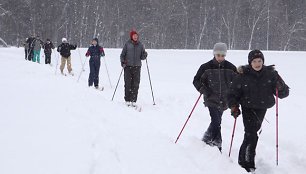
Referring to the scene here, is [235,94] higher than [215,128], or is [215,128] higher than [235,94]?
[235,94]

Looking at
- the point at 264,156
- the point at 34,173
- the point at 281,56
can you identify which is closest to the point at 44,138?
the point at 34,173

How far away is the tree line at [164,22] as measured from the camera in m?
41.8

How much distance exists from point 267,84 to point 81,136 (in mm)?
2375

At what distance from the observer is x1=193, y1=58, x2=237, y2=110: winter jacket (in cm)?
552

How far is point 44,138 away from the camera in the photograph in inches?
167

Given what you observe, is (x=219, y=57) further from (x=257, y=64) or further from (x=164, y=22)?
(x=164, y=22)

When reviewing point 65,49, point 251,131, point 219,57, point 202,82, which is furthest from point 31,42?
point 251,131

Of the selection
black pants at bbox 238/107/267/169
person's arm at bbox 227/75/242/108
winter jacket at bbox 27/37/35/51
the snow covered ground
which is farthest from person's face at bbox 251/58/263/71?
winter jacket at bbox 27/37/35/51

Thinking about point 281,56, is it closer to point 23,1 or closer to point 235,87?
point 235,87

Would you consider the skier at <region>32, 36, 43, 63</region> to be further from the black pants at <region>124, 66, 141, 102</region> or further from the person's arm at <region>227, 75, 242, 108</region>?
the person's arm at <region>227, 75, 242, 108</region>

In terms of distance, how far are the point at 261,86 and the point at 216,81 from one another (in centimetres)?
90

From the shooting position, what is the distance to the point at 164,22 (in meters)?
43.8

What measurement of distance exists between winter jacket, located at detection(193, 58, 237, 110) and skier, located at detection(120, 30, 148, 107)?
11.6ft

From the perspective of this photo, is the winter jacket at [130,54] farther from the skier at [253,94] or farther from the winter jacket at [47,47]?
the winter jacket at [47,47]
